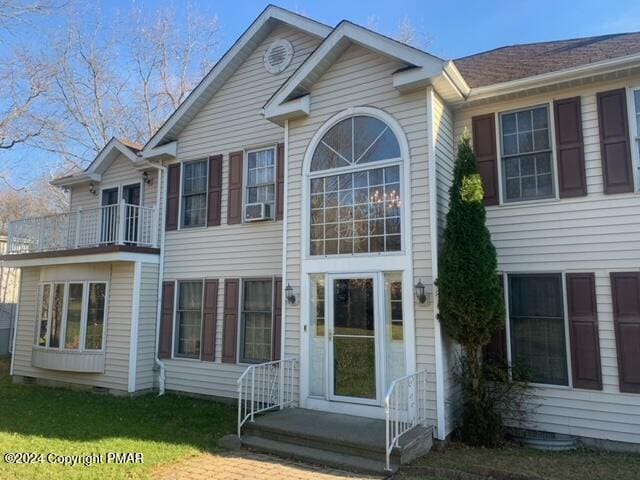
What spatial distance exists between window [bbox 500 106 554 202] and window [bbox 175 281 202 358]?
259 inches

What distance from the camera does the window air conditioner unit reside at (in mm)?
8953

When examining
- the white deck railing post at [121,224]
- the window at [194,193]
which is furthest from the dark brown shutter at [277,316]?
the white deck railing post at [121,224]

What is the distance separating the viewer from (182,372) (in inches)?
379

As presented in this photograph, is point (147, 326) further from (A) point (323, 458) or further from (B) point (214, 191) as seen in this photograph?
(A) point (323, 458)

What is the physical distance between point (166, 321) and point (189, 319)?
0.57 m

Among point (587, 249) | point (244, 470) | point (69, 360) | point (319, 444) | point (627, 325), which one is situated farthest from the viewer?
point (69, 360)

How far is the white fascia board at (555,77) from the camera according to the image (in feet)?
21.1

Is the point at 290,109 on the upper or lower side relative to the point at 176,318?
upper

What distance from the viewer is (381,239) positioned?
710 cm

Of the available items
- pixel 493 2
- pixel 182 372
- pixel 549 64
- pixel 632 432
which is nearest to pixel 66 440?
pixel 182 372

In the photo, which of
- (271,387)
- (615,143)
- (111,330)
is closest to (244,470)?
Result: (271,387)

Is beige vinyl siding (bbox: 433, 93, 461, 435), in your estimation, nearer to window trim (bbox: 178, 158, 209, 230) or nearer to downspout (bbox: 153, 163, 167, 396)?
window trim (bbox: 178, 158, 209, 230)

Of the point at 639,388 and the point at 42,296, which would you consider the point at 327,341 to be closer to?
the point at 639,388

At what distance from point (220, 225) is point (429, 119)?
501cm
